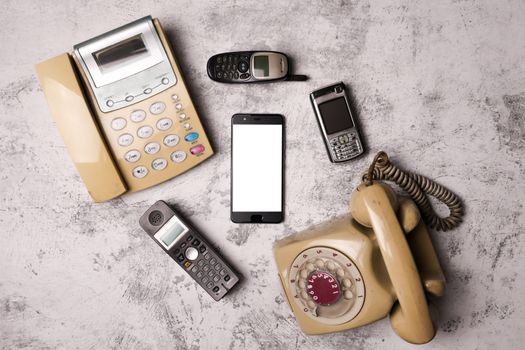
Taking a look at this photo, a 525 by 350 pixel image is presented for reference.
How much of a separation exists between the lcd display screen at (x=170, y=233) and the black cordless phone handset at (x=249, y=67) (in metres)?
0.28

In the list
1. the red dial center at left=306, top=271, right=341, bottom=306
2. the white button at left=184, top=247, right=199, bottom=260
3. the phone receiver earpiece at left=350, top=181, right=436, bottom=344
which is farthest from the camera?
the white button at left=184, top=247, right=199, bottom=260

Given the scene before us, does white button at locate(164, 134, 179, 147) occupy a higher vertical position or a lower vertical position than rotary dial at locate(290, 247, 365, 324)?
higher

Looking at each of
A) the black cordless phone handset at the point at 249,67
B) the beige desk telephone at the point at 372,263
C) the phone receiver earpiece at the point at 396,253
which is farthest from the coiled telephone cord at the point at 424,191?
the black cordless phone handset at the point at 249,67

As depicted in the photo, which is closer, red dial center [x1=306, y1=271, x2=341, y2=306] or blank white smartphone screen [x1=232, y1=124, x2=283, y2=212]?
red dial center [x1=306, y1=271, x2=341, y2=306]

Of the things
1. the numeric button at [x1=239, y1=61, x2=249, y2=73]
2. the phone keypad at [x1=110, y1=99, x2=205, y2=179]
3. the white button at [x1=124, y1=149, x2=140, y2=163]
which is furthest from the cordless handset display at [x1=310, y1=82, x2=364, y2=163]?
the white button at [x1=124, y1=149, x2=140, y2=163]

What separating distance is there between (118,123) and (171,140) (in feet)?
0.33

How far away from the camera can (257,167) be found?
A: 3.16 feet

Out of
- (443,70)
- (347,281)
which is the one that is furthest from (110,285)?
(443,70)

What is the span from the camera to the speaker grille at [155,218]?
948 millimetres

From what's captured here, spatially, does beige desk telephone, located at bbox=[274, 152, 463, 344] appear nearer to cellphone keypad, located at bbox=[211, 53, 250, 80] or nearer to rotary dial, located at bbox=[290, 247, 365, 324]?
rotary dial, located at bbox=[290, 247, 365, 324]

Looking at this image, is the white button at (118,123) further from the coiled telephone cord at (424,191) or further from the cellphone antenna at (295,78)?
the coiled telephone cord at (424,191)

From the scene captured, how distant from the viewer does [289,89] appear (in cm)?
95

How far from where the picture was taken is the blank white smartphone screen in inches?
37.7

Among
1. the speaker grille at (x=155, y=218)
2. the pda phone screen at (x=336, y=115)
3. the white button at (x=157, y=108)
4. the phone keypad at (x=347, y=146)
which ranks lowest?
the speaker grille at (x=155, y=218)
